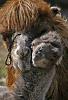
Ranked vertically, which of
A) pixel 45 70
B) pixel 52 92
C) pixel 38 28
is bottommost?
pixel 52 92

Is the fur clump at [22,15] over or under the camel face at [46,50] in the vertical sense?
over

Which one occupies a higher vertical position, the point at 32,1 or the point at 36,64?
the point at 32,1

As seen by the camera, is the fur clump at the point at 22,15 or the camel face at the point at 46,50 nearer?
the camel face at the point at 46,50

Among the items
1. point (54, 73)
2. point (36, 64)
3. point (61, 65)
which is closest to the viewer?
point (36, 64)

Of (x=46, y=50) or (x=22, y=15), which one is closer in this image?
(x=46, y=50)

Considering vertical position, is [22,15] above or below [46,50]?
above

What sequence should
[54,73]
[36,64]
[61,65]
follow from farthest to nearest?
1. [61,65]
2. [54,73]
3. [36,64]

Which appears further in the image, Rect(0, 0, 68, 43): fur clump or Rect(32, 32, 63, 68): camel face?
Rect(0, 0, 68, 43): fur clump

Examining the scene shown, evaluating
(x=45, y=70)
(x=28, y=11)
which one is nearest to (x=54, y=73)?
(x=45, y=70)

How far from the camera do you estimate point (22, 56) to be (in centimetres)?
313

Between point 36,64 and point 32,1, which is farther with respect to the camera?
point 32,1

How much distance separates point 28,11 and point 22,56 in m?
0.44

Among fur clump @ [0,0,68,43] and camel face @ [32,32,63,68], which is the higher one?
fur clump @ [0,0,68,43]

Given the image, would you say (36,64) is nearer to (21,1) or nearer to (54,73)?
(54,73)
